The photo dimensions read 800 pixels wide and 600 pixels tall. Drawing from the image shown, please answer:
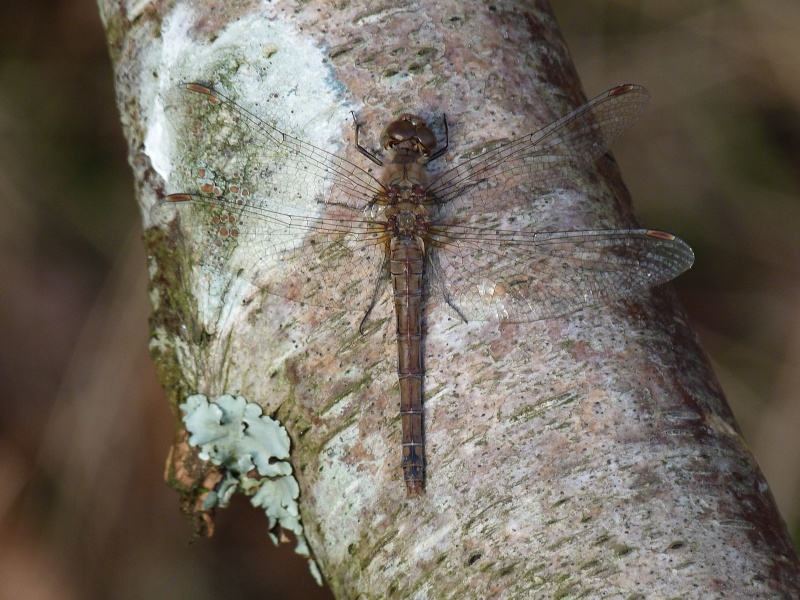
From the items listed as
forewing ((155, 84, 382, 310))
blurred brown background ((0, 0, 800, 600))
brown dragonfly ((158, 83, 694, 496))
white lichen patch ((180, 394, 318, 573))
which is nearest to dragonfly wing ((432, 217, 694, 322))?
brown dragonfly ((158, 83, 694, 496))

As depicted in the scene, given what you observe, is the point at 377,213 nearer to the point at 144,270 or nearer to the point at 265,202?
the point at 265,202

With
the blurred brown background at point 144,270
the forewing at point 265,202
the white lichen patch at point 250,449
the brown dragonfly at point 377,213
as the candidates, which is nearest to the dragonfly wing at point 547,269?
the brown dragonfly at point 377,213

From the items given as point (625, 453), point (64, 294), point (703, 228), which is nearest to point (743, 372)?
point (703, 228)

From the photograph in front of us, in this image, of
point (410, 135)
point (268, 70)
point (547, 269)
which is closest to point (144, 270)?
point (268, 70)

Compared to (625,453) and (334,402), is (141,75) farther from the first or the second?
(625,453)

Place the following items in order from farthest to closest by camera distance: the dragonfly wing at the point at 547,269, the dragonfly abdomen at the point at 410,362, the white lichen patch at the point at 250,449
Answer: the white lichen patch at the point at 250,449 → the dragonfly wing at the point at 547,269 → the dragonfly abdomen at the point at 410,362

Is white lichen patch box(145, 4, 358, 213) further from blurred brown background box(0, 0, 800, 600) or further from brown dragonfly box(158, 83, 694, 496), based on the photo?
blurred brown background box(0, 0, 800, 600)

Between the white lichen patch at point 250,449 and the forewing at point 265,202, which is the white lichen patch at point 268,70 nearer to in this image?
the forewing at point 265,202
